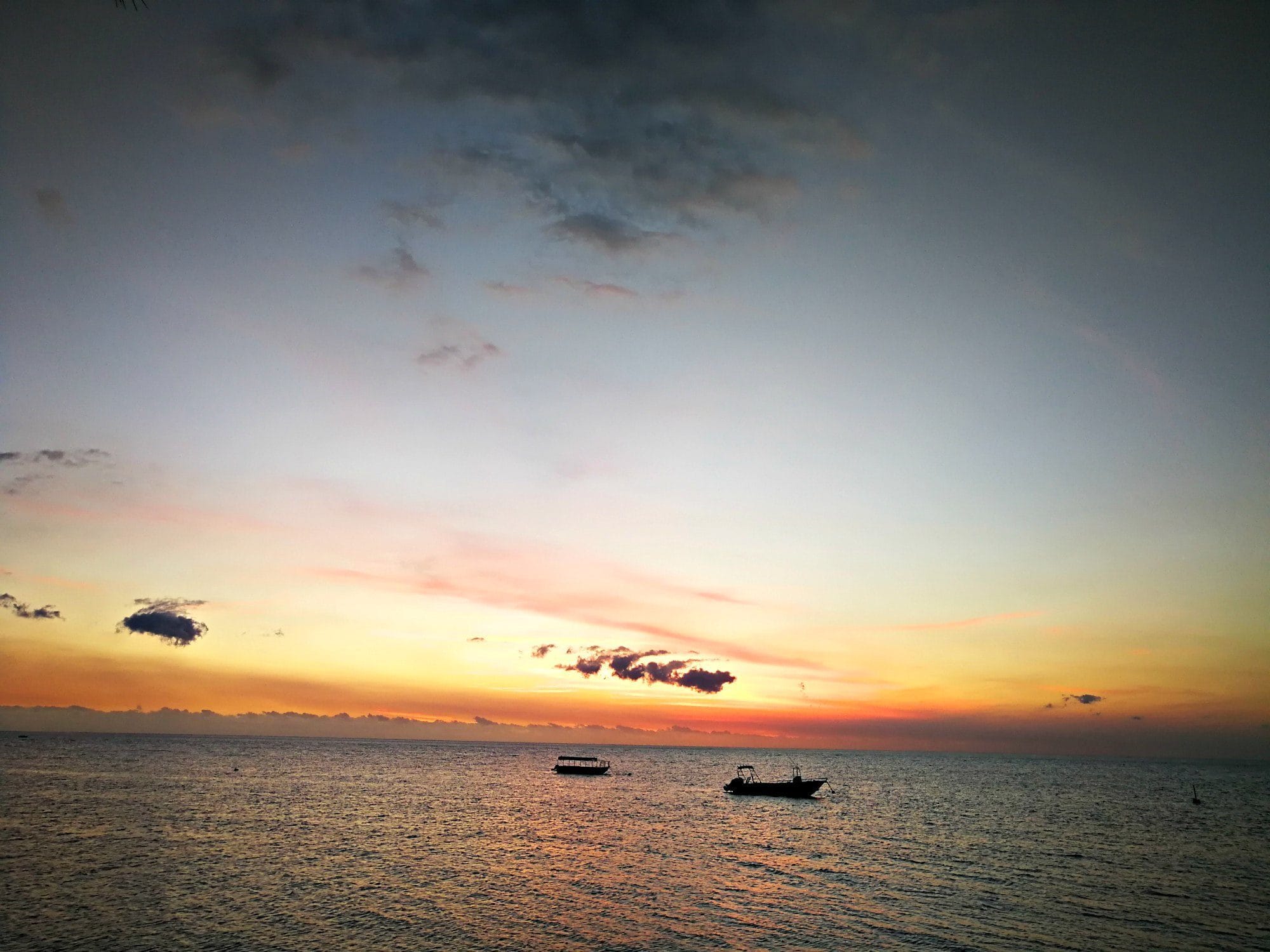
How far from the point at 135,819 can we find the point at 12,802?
87.4ft

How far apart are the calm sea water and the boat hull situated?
1451cm

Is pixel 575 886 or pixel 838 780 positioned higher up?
pixel 575 886

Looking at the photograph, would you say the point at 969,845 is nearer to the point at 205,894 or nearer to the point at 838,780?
the point at 205,894

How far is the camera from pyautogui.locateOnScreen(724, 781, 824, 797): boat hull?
132 meters

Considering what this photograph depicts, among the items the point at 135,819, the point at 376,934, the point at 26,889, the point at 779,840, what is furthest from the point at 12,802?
the point at 779,840

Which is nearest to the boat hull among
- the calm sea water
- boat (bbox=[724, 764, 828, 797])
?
boat (bbox=[724, 764, 828, 797])

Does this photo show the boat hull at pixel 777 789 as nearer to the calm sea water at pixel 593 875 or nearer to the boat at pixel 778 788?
the boat at pixel 778 788

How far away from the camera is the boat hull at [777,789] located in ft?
435

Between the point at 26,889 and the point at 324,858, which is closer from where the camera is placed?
the point at 26,889

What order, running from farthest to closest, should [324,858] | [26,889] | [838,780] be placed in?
1. [838,780]
2. [324,858]
3. [26,889]

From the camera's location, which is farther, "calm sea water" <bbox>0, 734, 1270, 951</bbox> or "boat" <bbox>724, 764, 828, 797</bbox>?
"boat" <bbox>724, 764, 828, 797</bbox>

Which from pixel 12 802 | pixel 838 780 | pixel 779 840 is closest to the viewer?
pixel 779 840

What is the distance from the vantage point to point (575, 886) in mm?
56750

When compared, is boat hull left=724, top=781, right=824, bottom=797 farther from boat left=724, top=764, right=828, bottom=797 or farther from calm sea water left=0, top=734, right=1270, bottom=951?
calm sea water left=0, top=734, right=1270, bottom=951
